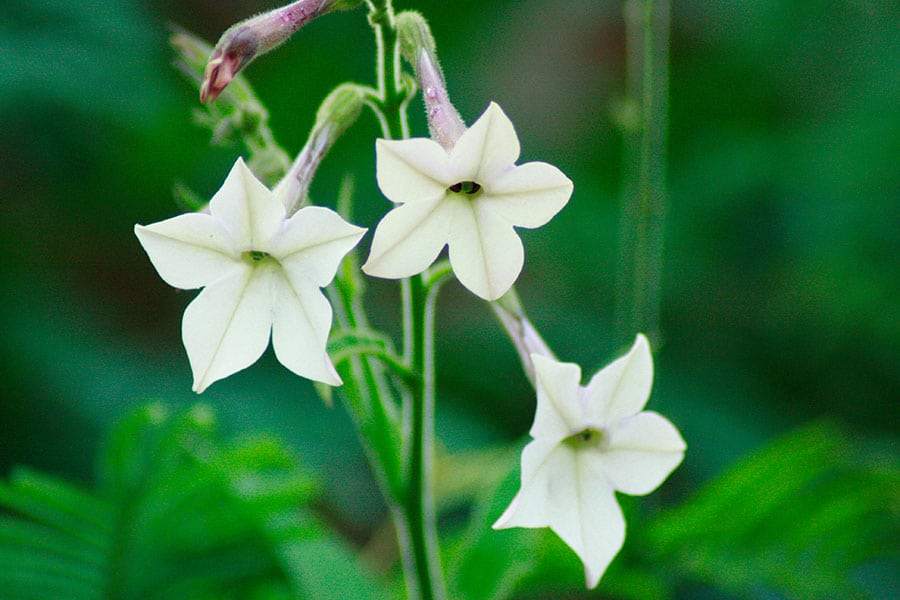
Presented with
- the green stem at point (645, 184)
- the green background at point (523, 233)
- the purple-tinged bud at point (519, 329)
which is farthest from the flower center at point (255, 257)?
the green background at point (523, 233)

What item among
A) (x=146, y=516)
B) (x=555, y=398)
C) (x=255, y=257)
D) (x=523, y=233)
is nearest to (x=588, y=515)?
(x=555, y=398)

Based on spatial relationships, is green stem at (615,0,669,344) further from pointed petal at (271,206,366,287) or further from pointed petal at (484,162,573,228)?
pointed petal at (271,206,366,287)

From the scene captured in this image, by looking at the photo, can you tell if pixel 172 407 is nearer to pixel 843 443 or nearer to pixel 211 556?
pixel 211 556

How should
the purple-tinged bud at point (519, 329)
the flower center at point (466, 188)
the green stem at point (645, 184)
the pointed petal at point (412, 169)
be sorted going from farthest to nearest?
the green stem at point (645, 184) → the purple-tinged bud at point (519, 329) → the flower center at point (466, 188) → the pointed petal at point (412, 169)

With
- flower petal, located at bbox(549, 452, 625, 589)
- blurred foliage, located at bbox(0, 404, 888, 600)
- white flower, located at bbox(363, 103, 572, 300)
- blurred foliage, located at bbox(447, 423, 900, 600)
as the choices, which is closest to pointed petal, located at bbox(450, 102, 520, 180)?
white flower, located at bbox(363, 103, 572, 300)

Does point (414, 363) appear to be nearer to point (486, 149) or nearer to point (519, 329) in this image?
point (519, 329)

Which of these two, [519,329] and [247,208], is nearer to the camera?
[247,208]

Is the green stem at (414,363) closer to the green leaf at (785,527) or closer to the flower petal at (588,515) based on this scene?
the flower petal at (588,515)
